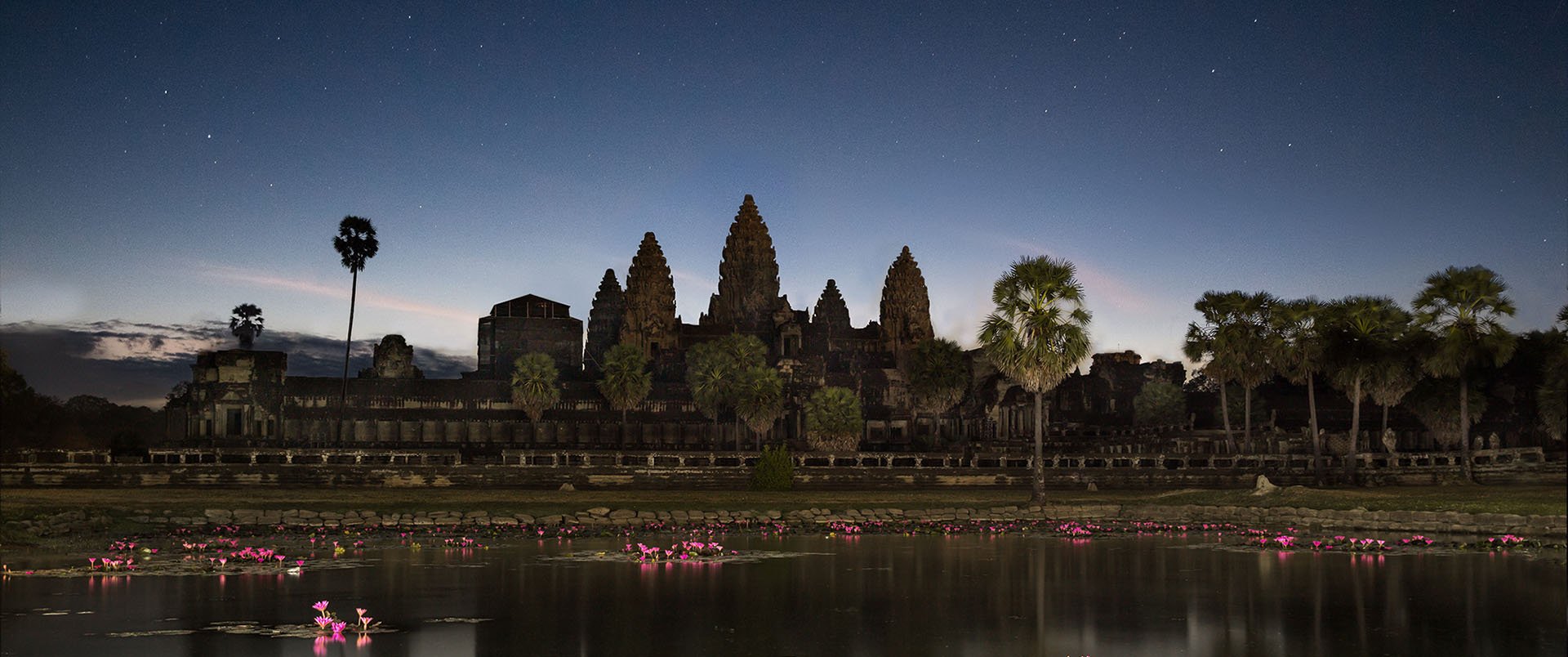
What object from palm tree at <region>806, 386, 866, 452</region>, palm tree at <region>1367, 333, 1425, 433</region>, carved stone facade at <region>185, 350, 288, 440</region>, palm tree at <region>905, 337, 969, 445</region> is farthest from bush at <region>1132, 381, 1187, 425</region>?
carved stone facade at <region>185, 350, 288, 440</region>

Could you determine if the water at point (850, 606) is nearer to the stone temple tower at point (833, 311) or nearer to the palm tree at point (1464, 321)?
the palm tree at point (1464, 321)

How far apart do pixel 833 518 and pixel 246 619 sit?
2524 cm

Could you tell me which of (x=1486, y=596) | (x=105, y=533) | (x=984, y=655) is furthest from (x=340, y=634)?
(x=105, y=533)

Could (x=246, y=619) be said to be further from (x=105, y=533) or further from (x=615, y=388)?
(x=615, y=388)

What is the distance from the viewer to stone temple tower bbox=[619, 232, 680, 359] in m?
135

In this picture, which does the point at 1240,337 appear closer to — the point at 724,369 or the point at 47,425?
the point at 724,369

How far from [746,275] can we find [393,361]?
53892 millimetres

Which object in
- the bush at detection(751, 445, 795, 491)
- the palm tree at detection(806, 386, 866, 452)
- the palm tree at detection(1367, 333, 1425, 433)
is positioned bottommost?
the bush at detection(751, 445, 795, 491)

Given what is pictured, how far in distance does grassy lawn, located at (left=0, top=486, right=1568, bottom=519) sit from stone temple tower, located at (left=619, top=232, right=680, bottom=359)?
81.5 meters

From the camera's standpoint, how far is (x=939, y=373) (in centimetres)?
9094

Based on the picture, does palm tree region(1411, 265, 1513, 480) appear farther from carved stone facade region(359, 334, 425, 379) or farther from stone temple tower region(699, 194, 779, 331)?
stone temple tower region(699, 194, 779, 331)

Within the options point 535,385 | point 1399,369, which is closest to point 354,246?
point 535,385

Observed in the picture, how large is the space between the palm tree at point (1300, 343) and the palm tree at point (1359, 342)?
78 cm

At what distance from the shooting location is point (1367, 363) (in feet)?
185
